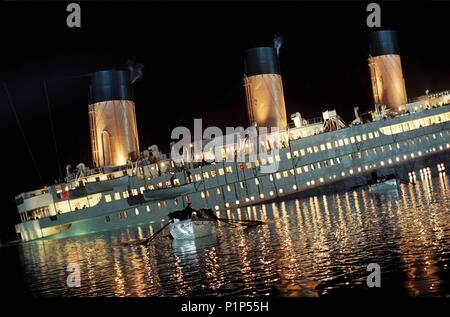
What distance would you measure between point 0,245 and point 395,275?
51.3 m

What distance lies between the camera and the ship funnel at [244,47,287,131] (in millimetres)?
62094

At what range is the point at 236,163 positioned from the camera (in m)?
55.1

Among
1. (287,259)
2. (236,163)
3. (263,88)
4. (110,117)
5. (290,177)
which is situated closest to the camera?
(287,259)

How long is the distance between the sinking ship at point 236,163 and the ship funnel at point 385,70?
0.57 meters

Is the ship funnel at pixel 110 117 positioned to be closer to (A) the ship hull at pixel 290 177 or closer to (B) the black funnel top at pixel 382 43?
(A) the ship hull at pixel 290 177

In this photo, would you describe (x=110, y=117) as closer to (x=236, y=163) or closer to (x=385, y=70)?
(x=236, y=163)

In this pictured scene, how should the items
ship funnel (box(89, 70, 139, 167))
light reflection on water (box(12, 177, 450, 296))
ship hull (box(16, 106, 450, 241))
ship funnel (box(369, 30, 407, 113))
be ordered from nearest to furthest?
light reflection on water (box(12, 177, 450, 296))
ship hull (box(16, 106, 450, 241))
ship funnel (box(89, 70, 139, 167))
ship funnel (box(369, 30, 407, 113))

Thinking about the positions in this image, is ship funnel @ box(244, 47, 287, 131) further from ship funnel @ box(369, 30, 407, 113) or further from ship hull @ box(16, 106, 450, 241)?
ship funnel @ box(369, 30, 407, 113)

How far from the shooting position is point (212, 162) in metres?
55.0

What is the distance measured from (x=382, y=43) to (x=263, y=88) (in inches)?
703

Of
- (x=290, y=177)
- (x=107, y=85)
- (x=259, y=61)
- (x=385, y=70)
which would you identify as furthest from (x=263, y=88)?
(x=385, y=70)

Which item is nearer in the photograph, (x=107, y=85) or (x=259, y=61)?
(x=107, y=85)

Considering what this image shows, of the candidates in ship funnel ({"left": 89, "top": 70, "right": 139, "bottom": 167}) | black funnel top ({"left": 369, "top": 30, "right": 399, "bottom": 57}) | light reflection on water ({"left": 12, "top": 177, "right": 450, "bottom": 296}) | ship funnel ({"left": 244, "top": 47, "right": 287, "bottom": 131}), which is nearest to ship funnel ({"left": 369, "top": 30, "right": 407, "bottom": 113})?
black funnel top ({"left": 369, "top": 30, "right": 399, "bottom": 57})
